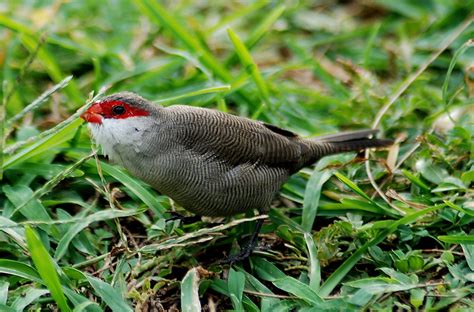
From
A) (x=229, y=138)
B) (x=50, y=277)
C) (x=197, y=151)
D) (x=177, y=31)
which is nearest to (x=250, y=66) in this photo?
(x=177, y=31)

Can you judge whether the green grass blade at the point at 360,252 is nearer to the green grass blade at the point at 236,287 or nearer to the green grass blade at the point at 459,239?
the green grass blade at the point at 459,239

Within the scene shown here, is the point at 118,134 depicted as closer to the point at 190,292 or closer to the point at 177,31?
the point at 190,292

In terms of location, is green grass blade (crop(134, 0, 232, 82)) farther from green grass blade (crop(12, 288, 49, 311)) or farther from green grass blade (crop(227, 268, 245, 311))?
green grass blade (crop(12, 288, 49, 311))

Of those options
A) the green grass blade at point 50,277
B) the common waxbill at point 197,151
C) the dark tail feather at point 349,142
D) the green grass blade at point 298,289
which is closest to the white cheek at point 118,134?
the common waxbill at point 197,151

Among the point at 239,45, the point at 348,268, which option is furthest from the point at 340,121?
the point at 348,268

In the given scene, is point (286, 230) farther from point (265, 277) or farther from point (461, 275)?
point (461, 275)
